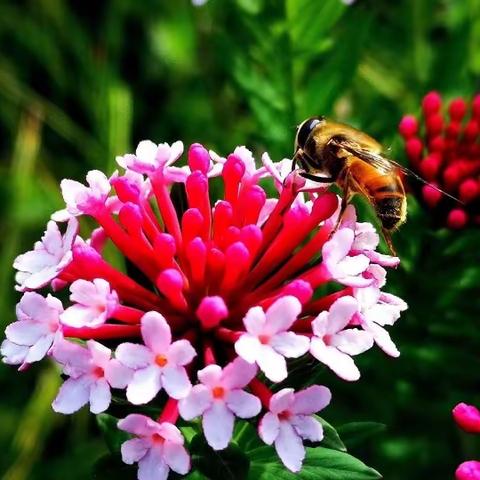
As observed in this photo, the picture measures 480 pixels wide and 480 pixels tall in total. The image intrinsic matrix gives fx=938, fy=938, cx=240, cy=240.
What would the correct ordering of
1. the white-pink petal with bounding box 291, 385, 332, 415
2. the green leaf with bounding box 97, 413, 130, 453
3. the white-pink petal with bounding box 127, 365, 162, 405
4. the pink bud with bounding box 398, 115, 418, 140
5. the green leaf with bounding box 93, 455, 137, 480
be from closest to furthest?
the white-pink petal with bounding box 127, 365, 162, 405 → the white-pink petal with bounding box 291, 385, 332, 415 → the green leaf with bounding box 93, 455, 137, 480 → the green leaf with bounding box 97, 413, 130, 453 → the pink bud with bounding box 398, 115, 418, 140

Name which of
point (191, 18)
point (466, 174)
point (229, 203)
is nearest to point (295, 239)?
point (229, 203)

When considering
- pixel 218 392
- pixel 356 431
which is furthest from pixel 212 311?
pixel 356 431

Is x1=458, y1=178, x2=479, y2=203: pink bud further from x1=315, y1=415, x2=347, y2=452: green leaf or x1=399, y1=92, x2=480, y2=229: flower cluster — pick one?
x1=315, y1=415, x2=347, y2=452: green leaf

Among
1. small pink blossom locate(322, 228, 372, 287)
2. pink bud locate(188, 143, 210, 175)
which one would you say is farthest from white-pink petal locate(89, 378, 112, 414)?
pink bud locate(188, 143, 210, 175)

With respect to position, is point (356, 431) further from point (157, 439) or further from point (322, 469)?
point (157, 439)

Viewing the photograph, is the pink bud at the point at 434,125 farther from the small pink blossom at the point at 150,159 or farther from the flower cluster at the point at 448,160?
the small pink blossom at the point at 150,159

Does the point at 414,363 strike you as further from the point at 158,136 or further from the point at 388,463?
the point at 158,136
